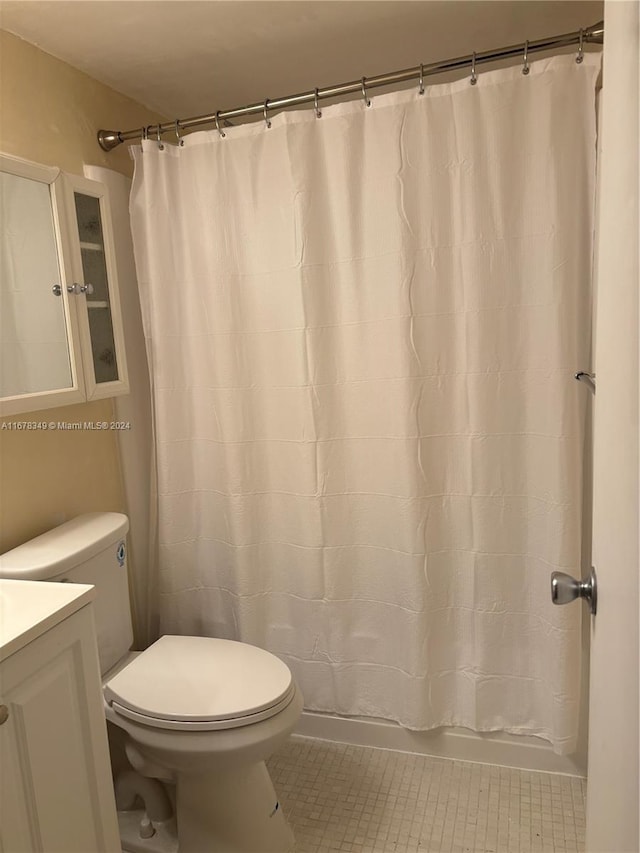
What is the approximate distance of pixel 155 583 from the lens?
2.17 metres

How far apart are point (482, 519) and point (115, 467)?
1.16m

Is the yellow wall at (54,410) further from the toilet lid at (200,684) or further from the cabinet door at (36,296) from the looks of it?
the toilet lid at (200,684)

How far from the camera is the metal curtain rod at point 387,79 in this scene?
5.05ft

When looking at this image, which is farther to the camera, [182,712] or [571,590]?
[182,712]

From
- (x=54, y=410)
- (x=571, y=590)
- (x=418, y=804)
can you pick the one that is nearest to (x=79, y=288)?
(x=54, y=410)

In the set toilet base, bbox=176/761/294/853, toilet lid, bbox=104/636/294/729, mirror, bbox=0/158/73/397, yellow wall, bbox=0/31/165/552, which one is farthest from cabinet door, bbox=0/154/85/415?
toilet base, bbox=176/761/294/853

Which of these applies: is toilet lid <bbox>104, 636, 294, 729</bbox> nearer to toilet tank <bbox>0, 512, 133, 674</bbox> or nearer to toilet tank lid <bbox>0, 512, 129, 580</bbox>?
toilet tank <bbox>0, 512, 133, 674</bbox>

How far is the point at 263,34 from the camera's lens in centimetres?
171

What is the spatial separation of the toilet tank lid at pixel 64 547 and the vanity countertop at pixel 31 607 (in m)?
0.11

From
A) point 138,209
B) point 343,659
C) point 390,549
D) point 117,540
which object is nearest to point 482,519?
point 390,549

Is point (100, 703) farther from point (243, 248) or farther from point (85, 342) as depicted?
point (243, 248)

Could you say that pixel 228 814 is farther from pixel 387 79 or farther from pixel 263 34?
pixel 263 34

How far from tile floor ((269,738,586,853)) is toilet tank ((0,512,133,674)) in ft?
2.27

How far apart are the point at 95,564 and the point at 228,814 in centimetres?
72
